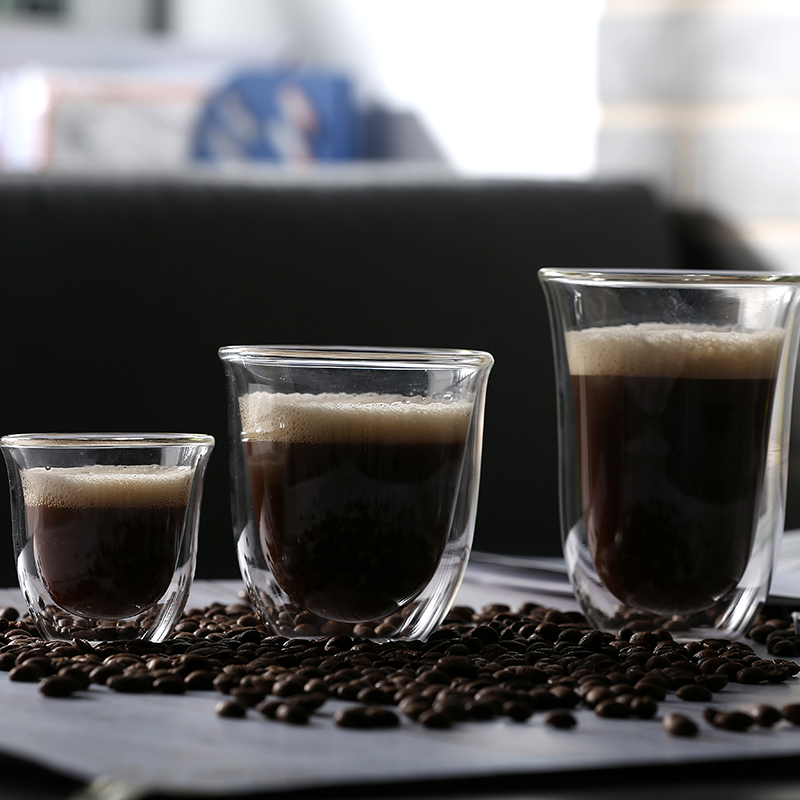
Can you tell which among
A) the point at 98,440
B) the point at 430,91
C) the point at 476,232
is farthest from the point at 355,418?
the point at 430,91

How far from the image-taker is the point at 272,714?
0.60 m

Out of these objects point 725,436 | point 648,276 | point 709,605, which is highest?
point 648,276

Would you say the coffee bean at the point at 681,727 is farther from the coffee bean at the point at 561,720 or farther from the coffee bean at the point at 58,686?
the coffee bean at the point at 58,686

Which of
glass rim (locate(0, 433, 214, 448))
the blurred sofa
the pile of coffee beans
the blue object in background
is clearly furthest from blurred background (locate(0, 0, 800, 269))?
the pile of coffee beans

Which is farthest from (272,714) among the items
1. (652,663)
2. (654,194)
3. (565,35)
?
(565,35)

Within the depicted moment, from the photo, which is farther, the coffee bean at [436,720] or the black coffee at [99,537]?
the black coffee at [99,537]

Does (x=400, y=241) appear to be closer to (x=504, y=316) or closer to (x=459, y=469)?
(x=504, y=316)

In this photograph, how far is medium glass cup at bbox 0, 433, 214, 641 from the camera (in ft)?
2.64

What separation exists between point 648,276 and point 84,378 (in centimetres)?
95

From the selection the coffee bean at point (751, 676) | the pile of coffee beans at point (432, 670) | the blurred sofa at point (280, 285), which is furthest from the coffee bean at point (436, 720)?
the blurred sofa at point (280, 285)

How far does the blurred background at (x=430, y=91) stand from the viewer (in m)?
1.86

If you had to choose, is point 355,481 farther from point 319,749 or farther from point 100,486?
point 319,749

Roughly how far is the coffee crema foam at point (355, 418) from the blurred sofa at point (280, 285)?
27.3 inches

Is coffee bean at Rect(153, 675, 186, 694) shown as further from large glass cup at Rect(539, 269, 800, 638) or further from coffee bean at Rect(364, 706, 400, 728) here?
large glass cup at Rect(539, 269, 800, 638)
